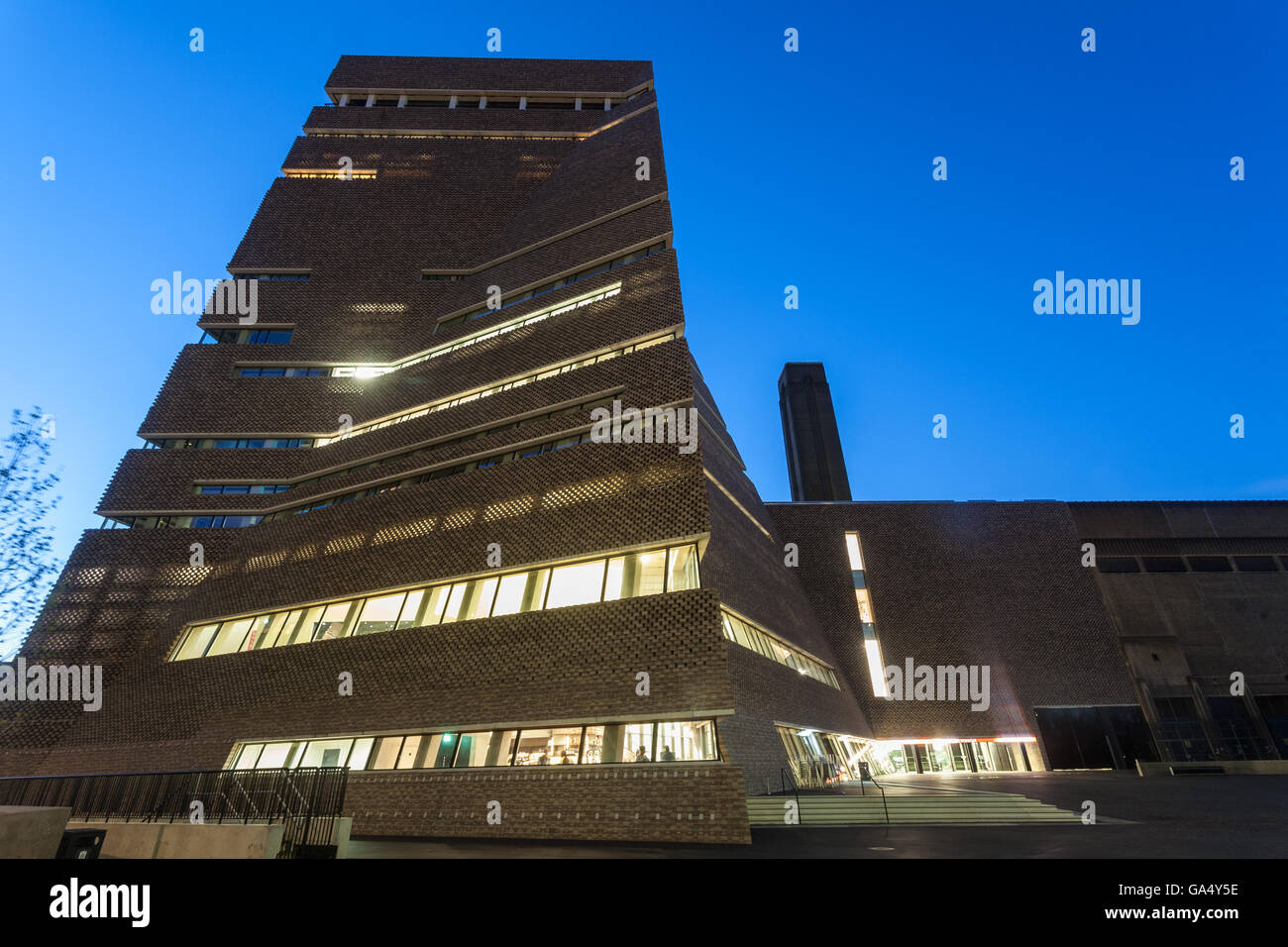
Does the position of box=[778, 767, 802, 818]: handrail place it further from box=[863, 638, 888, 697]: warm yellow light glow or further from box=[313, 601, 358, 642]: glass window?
box=[863, 638, 888, 697]: warm yellow light glow

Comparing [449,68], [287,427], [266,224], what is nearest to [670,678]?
[287,427]

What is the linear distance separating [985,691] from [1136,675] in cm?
994

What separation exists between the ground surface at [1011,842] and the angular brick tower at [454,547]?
1.70m

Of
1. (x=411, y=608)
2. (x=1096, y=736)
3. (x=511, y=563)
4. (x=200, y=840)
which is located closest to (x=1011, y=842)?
(x=200, y=840)

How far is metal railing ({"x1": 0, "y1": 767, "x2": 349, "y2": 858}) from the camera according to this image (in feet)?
35.0

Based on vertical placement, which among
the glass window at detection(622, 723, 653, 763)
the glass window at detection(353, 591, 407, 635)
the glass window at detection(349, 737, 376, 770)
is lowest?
the glass window at detection(349, 737, 376, 770)

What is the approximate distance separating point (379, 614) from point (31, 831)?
1507 centimetres

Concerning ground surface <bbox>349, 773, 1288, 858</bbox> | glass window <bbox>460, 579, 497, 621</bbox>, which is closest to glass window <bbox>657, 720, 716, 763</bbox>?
ground surface <bbox>349, 773, 1288, 858</bbox>

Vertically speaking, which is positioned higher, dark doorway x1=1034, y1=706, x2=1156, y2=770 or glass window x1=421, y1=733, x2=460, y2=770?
glass window x1=421, y1=733, x2=460, y2=770

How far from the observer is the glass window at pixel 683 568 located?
16.5 m

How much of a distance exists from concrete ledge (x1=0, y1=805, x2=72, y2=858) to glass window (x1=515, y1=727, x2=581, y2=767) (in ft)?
32.6

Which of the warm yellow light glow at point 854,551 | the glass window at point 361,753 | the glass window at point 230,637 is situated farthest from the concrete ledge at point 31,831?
the warm yellow light glow at point 854,551
